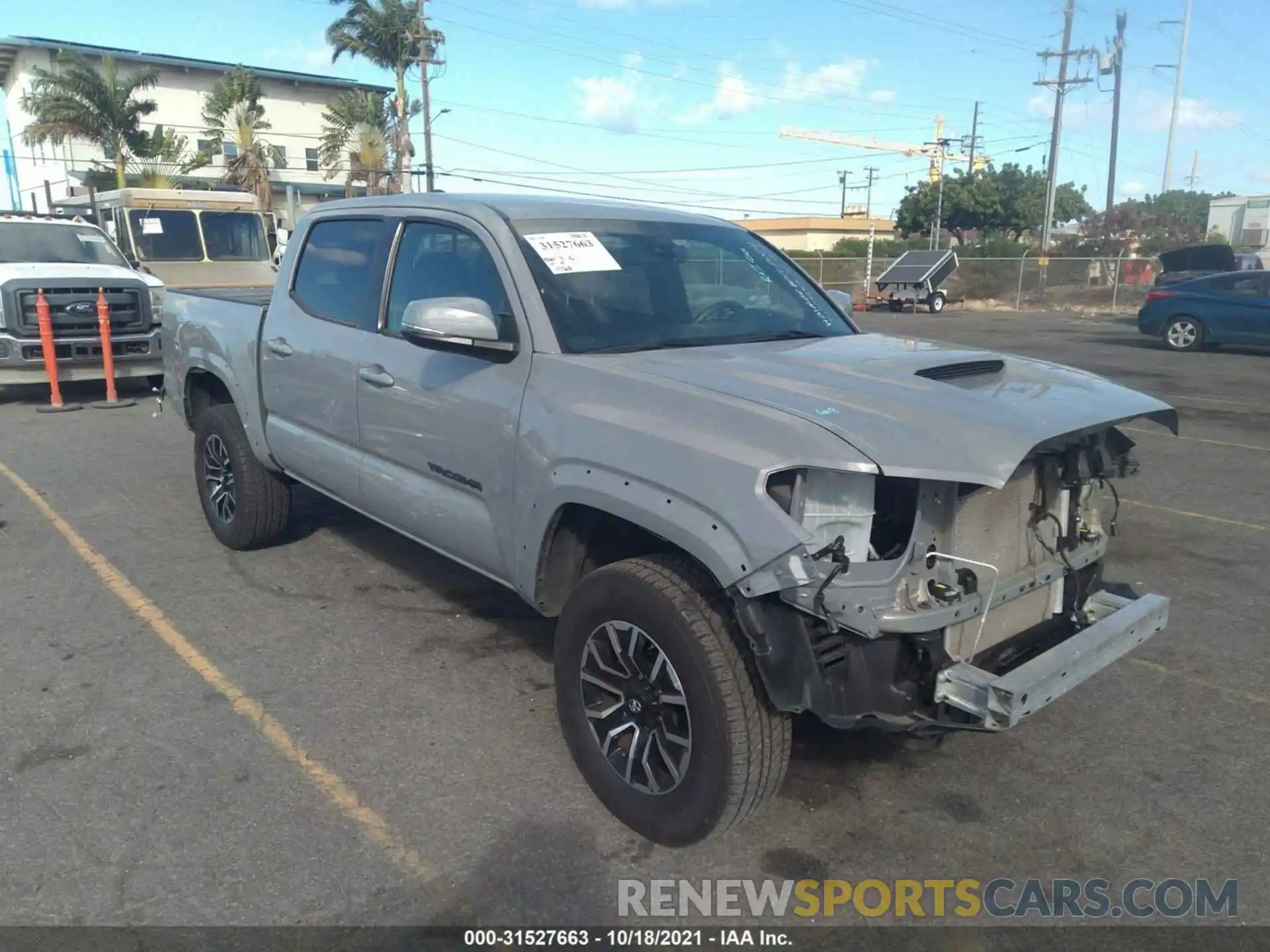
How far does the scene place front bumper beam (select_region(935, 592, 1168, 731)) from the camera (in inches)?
103

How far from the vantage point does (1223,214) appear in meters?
48.3

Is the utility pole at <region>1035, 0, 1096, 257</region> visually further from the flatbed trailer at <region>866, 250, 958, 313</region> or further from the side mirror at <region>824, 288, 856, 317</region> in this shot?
the side mirror at <region>824, 288, 856, 317</region>

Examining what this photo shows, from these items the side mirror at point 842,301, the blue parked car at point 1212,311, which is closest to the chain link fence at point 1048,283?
the blue parked car at point 1212,311

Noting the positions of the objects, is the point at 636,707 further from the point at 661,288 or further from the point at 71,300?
the point at 71,300

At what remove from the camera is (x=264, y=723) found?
379 cm

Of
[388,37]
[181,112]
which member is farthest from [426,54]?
[181,112]

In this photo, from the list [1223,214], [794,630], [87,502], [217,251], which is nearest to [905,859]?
[794,630]

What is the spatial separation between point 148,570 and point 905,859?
436cm

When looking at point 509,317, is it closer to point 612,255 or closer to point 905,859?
point 612,255

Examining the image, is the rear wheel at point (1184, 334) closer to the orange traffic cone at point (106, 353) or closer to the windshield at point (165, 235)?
the windshield at point (165, 235)

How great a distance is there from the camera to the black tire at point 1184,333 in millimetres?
17625

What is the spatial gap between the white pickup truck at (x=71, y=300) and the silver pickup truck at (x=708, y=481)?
26.2 feet

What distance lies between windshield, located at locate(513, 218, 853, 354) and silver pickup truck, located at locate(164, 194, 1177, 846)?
0.01 metres

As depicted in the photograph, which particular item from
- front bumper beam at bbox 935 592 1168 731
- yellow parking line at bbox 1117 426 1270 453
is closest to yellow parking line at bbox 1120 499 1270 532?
yellow parking line at bbox 1117 426 1270 453
